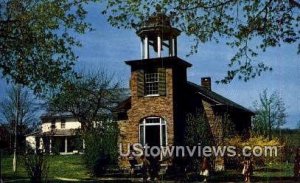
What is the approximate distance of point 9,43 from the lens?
25875 millimetres

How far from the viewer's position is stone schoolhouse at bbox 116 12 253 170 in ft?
116

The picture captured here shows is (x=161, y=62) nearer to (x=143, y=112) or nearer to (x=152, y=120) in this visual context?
(x=143, y=112)

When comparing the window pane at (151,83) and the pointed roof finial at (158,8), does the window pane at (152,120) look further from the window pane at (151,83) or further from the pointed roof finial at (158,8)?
the pointed roof finial at (158,8)

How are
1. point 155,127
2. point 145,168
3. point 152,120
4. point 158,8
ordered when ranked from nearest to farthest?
point 158,8 → point 145,168 → point 152,120 → point 155,127

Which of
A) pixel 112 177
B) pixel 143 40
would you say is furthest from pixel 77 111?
pixel 112 177

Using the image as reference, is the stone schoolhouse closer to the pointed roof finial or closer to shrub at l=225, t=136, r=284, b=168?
shrub at l=225, t=136, r=284, b=168

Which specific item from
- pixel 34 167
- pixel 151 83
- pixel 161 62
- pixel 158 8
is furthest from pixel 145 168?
pixel 158 8

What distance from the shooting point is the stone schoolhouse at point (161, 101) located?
3525 cm

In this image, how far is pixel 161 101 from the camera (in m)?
35.5

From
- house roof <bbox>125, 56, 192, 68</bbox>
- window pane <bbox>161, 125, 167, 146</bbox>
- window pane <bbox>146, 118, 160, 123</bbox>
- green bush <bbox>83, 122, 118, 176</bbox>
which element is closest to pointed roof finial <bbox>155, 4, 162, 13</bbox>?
green bush <bbox>83, 122, 118, 176</bbox>

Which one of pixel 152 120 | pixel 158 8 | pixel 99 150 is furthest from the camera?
pixel 152 120

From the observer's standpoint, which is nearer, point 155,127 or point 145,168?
point 145,168

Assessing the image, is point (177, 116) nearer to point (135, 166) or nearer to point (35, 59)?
point (135, 166)

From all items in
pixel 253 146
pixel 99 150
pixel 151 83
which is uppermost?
pixel 151 83
